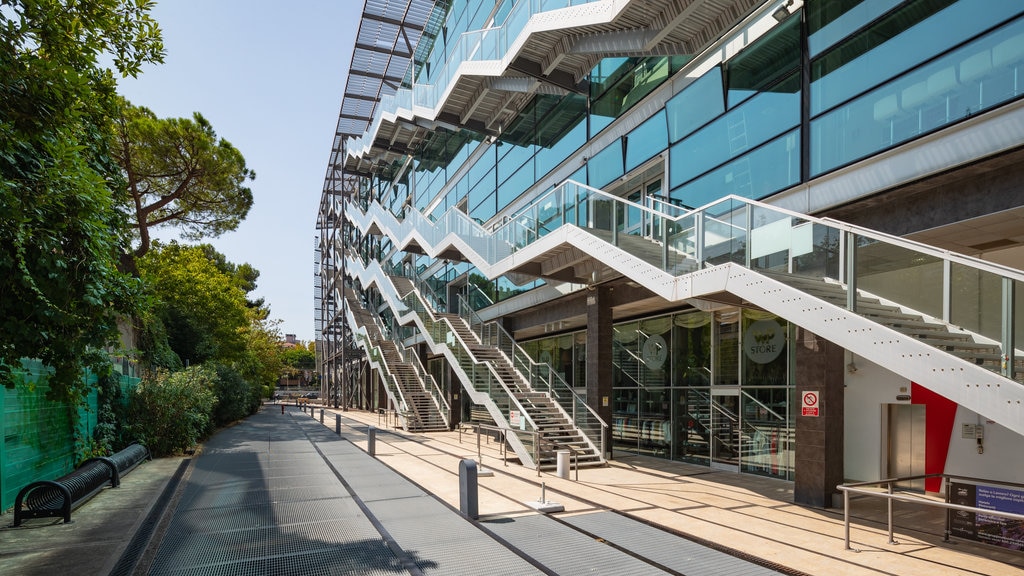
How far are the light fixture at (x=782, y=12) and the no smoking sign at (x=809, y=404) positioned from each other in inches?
283

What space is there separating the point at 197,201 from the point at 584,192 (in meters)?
20.3

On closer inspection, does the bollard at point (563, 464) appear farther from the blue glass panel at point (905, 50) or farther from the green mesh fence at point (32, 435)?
the green mesh fence at point (32, 435)

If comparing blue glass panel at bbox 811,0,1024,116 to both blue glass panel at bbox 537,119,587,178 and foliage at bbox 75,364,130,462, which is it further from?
foliage at bbox 75,364,130,462

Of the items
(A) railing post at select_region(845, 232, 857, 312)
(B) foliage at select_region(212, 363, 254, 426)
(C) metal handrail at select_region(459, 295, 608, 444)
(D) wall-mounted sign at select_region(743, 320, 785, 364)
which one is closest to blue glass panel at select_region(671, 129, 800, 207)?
(A) railing post at select_region(845, 232, 857, 312)

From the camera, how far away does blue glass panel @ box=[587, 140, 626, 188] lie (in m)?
17.0

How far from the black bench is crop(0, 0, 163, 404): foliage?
3597 millimetres

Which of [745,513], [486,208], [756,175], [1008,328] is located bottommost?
[745,513]

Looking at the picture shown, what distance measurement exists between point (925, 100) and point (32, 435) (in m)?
15.8

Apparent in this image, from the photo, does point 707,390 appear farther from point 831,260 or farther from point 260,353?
point 260,353

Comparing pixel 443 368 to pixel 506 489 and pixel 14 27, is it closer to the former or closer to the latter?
pixel 506 489

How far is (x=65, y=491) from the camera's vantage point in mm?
8969

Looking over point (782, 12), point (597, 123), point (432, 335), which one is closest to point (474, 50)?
Answer: point (597, 123)

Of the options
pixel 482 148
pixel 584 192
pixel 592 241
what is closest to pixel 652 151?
pixel 584 192

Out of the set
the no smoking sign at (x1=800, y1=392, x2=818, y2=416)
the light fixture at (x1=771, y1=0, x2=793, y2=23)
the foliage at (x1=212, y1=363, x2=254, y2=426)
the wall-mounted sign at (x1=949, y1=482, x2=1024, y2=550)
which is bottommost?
the foliage at (x1=212, y1=363, x2=254, y2=426)
